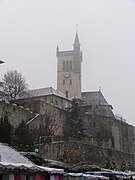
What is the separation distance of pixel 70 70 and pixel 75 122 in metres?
43.5

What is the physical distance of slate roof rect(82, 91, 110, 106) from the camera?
67756 mm

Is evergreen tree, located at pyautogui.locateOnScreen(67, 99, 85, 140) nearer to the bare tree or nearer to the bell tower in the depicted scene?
the bare tree

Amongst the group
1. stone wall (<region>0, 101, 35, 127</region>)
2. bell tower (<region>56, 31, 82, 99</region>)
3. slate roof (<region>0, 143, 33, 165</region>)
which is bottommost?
slate roof (<region>0, 143, 33, 165</region>)

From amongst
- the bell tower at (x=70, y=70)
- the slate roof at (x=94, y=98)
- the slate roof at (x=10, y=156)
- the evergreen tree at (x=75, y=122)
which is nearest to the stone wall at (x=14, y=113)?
the evergreen tree at (x=75, y=122)

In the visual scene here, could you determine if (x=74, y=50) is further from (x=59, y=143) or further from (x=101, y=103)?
(x=59, y=143)

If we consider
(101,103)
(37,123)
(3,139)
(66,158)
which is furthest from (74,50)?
(3,139)

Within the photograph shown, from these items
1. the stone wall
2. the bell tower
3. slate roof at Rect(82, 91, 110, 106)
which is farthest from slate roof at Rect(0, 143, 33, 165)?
the bell tower

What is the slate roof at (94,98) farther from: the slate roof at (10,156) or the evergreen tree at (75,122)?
the slate roof at (10,156)

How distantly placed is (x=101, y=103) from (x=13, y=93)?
21.8 metres

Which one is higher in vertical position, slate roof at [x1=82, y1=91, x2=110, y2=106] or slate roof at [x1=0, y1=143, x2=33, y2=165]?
slate roof at [x1=82, y1=91, x2=110, y2=106]

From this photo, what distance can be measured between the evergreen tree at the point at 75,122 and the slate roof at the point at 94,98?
18504mm

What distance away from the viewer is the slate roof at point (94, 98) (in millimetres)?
67756

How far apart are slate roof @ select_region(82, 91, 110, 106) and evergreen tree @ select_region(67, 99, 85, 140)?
60.7 feet

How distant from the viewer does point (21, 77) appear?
1984 inches
